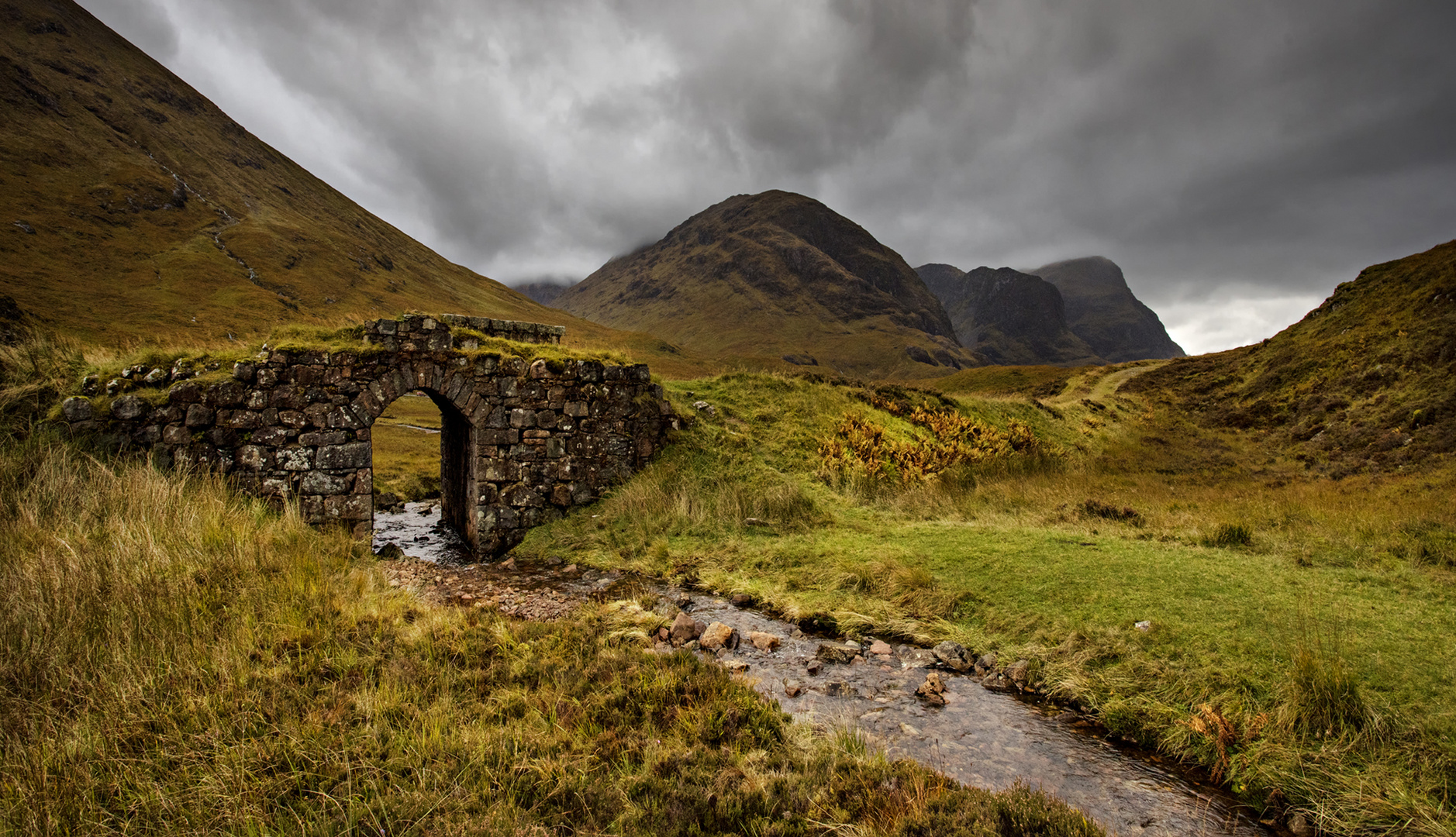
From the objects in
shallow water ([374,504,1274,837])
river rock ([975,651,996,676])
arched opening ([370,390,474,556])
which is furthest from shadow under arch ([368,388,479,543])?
river rock ([975,651,996,676])

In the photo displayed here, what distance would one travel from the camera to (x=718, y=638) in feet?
23.3

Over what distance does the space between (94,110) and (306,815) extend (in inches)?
5566

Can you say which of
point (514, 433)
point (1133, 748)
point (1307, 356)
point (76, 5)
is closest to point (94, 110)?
point (76, 5)

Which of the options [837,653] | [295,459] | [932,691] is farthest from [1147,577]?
[295,459]

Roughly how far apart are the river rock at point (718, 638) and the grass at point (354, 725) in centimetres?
86

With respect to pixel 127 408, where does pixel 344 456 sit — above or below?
below

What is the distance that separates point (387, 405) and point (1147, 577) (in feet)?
43.8

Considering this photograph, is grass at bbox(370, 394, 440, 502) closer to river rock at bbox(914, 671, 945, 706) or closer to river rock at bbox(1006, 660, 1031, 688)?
river rock at bbox(914, 671, 945, 706)

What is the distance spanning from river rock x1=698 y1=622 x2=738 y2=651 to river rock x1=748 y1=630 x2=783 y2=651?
0.74ft

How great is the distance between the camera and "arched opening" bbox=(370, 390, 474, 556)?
44.1 ft

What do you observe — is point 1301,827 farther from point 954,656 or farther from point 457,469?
point 457,469

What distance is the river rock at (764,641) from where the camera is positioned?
7.10 m

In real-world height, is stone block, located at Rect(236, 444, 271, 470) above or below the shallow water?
Answer: above

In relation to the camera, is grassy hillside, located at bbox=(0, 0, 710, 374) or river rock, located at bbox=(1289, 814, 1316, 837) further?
grassy hillside, located at bbox=(0, 0, 710, 374)
